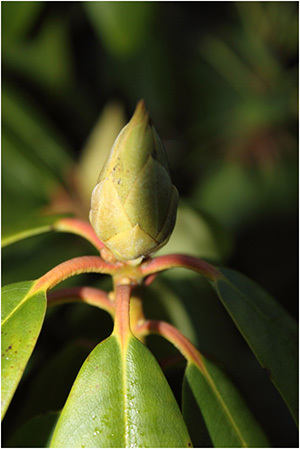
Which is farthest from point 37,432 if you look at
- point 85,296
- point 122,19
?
point 122,19

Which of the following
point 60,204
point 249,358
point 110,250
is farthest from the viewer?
point 60,204

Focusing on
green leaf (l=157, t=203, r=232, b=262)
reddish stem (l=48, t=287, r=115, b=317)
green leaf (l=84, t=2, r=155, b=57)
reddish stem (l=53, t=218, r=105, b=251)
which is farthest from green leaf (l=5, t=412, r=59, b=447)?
green leaf (l=84, t=2, r=155, b=57)

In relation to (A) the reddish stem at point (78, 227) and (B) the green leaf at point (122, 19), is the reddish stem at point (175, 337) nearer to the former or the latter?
(A) the reddish stem at point (78, 227)

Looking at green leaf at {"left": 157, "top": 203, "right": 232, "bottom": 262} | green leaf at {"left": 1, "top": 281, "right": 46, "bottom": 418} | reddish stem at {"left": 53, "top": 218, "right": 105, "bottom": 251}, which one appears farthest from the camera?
green leaf at {"left": 157, "top": 203, "right": 232, "bottom": 262}

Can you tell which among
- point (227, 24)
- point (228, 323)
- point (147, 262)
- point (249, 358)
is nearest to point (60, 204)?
point (228, 323)

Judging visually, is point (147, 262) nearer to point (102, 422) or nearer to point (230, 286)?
point (230, 286)

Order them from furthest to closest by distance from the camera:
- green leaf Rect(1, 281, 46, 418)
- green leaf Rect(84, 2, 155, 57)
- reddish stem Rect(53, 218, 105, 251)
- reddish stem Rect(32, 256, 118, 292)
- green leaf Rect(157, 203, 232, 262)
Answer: green leaf Rect(84, 2, 155, 57), green leaf Rect(157, 203, 232, 262), reddish stem Rect(53, 218, 105, 251), reddish stem Rect(32, 256, 118, 292), green leaf Rect(1, 281, 46, 418)

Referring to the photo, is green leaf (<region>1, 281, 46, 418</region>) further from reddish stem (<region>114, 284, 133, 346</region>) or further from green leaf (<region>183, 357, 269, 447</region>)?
green leaf (<region>183, 357, 269, 447</region>)
